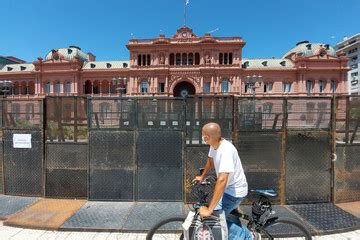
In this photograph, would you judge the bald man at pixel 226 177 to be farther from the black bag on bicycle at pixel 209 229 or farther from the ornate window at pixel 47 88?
the ornate window at pixel 47 88

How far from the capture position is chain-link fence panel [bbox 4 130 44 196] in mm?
5879

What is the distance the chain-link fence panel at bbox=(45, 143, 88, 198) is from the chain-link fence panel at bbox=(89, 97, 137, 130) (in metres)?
0.76

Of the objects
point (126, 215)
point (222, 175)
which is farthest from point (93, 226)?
point (222, 175)

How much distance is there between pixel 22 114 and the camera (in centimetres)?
600

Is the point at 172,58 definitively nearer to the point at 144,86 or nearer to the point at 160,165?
the point at 144,86

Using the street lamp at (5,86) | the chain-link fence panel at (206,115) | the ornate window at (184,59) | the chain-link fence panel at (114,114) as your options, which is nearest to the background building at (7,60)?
the street lamp at (5,86)

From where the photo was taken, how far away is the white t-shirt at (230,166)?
2820mm

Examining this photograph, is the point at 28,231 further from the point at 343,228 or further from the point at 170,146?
the point at 343,228

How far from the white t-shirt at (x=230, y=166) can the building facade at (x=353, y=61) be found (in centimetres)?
7968

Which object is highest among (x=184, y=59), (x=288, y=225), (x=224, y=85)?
(x=184, y=59)

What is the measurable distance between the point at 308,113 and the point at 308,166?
1.30m

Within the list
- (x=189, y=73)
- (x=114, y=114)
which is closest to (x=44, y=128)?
(x=114, y=114)

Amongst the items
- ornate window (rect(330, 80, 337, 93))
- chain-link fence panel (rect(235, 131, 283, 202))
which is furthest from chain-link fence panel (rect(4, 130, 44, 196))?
ornate window (rect(330, 80, 337, 93))

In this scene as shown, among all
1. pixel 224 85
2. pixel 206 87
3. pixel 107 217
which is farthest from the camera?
pixel 224 85
